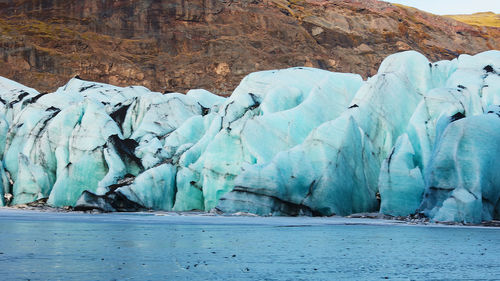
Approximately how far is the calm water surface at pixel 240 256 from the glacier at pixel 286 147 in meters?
7.92

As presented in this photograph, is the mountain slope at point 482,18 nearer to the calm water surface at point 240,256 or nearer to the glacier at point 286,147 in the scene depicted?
the glacier at point 286,147

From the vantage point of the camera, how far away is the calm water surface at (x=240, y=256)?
7.58m

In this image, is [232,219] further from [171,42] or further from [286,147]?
[171,42]

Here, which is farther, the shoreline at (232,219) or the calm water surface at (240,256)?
the shoreline at (232,219)

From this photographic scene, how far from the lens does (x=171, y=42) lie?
268ft

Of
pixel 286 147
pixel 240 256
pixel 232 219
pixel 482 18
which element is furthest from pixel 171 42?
pixel 482 18

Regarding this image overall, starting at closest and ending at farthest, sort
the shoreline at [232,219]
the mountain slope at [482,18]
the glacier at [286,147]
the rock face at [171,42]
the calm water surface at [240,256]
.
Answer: the calm water surface at [240,256] < the shoreline at [232,219] < the glacier at [286,147] < the rock face at [171,42] < the mountain slope at [482,18]

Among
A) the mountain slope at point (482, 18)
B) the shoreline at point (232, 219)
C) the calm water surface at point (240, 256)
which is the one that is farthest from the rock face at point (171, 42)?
the mountain slope at point (482, 18)

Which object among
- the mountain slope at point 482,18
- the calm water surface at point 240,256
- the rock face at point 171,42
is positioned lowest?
the calm water surface at point 240,256

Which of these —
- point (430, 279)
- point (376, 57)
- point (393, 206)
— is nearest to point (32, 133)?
point (393, 206)

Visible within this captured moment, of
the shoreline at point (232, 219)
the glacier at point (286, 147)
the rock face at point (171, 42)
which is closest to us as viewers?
the shoreline at point (232, 219)

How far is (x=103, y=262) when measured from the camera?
8289mm

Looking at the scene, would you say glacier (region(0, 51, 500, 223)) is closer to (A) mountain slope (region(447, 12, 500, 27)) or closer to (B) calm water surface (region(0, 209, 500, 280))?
(B) calm water surface (region(0, 209, 500, 280))

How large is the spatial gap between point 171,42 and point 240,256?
74.1 m
